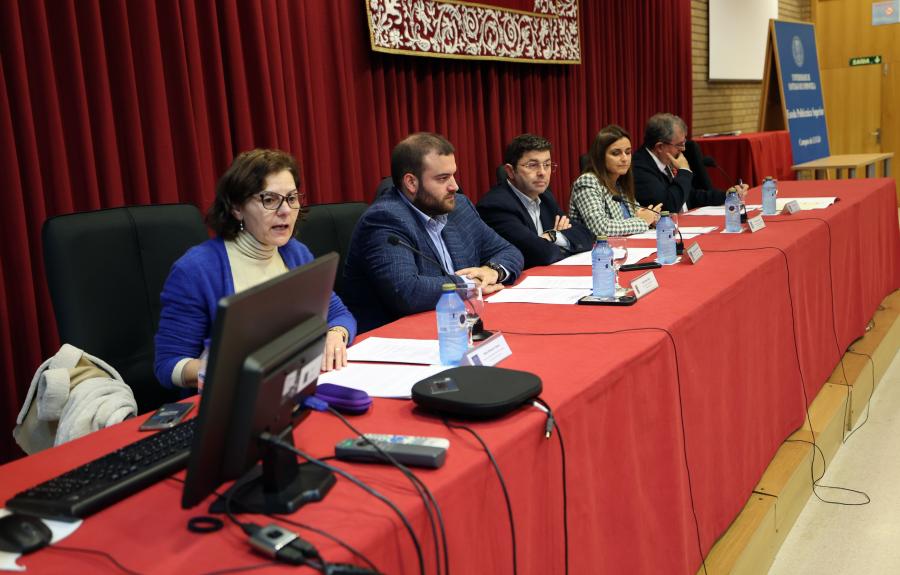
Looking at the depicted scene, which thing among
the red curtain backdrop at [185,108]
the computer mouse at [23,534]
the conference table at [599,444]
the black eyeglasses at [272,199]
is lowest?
the conference table at [599,444]

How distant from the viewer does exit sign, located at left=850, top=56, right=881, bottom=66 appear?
8930 mm

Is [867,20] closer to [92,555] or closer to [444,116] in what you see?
[444,116]

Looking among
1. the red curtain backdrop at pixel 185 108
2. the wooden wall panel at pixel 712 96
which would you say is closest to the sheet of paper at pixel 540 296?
the red curtain backdrop at pixel 185 108

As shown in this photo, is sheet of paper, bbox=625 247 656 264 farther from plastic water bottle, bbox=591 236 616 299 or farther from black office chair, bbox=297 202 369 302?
black office chair, bbox=297 202 369 302

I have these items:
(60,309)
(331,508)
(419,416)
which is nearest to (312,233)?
(60,309)

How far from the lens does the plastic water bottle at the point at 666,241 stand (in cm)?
265

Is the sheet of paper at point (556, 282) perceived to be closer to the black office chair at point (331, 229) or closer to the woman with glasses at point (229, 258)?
the black office chair at point (331, 229)

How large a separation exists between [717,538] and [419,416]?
101 centimetres

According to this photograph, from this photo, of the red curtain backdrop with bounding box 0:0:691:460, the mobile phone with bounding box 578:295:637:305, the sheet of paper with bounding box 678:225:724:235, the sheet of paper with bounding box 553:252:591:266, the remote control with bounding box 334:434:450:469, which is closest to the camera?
the remote control with bounding box 334:434:450:469

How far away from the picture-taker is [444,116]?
4398mm

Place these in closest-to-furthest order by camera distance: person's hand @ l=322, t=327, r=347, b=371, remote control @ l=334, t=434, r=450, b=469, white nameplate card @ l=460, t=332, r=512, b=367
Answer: remote control @ l=334, t=434, r=450, b=469 < white nameplate card @ l=460, t=332, r=512, b=367 < person's hand @ l=322, t=327, r=347, b=371

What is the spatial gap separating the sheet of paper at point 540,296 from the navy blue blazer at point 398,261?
17 cm

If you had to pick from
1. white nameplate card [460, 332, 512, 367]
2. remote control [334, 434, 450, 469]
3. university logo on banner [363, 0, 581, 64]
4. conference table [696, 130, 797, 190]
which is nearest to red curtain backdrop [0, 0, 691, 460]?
university logo on banner [363, 0, 581, 64]

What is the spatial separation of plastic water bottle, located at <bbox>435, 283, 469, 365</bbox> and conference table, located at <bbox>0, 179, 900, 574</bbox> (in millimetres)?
114
